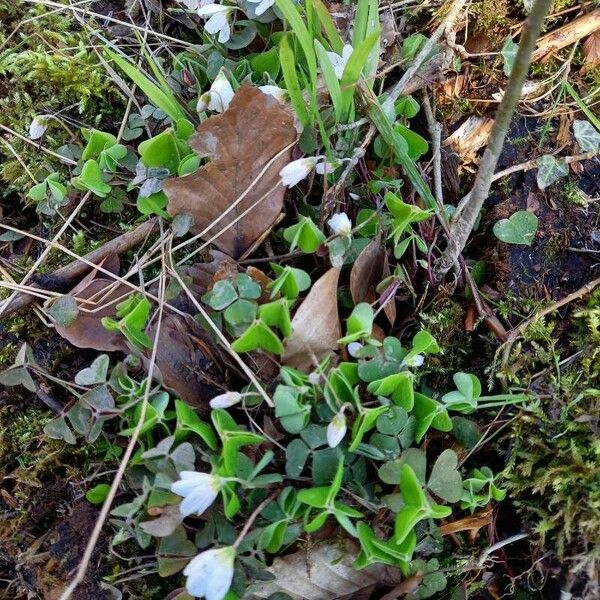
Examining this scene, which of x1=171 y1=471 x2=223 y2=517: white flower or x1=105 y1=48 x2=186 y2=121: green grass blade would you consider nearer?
x1=171 y1=471 x2=223 y2=517: white flower

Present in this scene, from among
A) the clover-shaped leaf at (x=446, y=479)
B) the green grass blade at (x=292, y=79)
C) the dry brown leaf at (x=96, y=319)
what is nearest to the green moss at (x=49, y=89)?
the dry brown leaf at (x=96, y=319)

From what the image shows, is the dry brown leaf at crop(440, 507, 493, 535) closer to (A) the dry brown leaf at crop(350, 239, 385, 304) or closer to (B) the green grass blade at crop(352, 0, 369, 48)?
(A) the dry brown leaf at crop(350, 239, 385, 304)

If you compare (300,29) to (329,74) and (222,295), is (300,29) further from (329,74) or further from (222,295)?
(222,295)

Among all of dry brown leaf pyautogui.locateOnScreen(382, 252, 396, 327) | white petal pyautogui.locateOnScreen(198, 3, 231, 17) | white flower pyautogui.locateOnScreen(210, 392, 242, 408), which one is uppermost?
white petal pyautogui.locateOnScreen(198, 3, 231, 17)

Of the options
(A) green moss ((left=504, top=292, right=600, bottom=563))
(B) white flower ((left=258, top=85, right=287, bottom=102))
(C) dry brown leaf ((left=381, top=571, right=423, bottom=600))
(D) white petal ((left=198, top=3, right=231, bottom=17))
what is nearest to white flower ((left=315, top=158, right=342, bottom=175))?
(B) white flower ((left=258, top=85, right=287, bottom=102))

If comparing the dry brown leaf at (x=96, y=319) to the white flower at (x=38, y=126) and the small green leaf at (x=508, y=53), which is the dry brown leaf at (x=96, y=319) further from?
the small green leaf at (x=508, y=53)

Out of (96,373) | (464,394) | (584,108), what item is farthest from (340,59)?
(96,373)

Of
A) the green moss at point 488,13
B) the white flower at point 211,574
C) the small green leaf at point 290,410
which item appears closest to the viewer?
the white flower at point 211,574
